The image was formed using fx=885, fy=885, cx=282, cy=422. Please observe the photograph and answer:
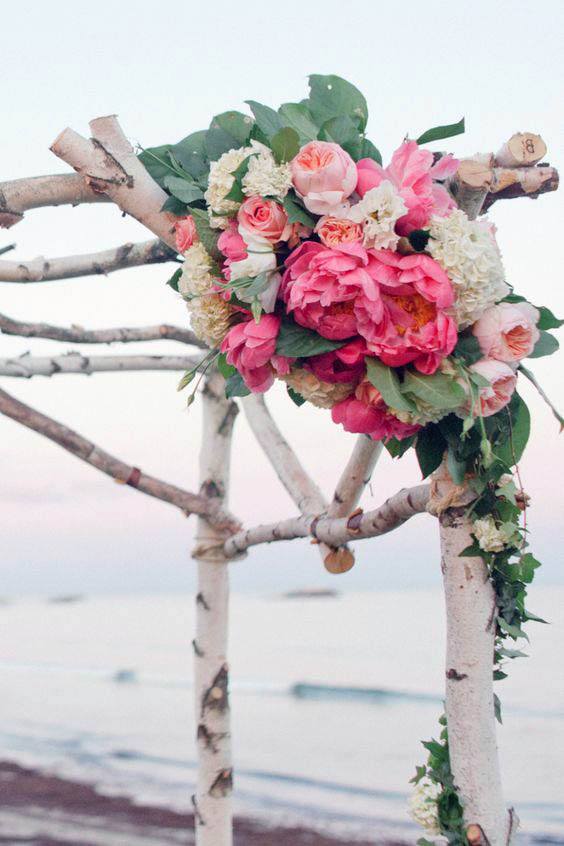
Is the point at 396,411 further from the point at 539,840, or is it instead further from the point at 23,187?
the point at 539,840

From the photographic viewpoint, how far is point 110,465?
115 inches

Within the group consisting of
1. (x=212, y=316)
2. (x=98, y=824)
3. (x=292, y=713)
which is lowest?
(x=98, y=824)

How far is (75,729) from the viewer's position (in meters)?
8.54

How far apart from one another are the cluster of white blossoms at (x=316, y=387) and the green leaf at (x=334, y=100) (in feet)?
1.54

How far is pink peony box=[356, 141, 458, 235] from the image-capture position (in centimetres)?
151

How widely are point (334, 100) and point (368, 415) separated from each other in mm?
591

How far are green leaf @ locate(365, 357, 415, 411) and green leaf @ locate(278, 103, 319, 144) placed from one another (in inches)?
16.9

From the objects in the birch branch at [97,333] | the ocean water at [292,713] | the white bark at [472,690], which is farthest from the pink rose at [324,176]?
the ocean water at [292,713]

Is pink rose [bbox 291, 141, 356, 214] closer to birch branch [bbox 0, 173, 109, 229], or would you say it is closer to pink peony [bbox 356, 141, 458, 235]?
pink peony [bbox 356, 141, 458, 235]

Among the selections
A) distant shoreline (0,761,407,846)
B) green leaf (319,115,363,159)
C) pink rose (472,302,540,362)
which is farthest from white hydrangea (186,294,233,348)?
distant shoreline (0,761,407,846)

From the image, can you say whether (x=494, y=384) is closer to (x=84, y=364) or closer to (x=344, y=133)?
(x=344, y=133)

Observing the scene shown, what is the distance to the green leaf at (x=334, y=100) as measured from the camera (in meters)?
1.64

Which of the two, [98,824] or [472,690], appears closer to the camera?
[472,690]

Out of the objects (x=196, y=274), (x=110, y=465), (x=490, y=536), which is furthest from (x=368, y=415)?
(x=110, y=465)
